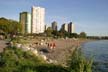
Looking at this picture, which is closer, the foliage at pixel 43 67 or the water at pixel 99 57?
the foliage at pixel 43 67

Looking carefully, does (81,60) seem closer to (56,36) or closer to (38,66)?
(38,66)

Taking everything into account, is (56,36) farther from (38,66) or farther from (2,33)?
(38,66)

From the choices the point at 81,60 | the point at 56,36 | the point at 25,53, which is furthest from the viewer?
the point at 56,36

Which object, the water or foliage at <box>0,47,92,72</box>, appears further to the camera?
the water

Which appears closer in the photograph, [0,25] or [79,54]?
[79,54]

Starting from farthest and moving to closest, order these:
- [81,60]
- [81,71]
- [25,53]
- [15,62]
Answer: [25,53] < [15,62] < [81,60] < [81,71]

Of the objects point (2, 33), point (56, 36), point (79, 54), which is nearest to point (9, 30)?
point (2, 33)

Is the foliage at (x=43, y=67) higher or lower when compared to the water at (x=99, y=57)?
higher

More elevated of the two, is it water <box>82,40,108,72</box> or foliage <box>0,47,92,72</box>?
foliage <box>0,47,92,72</box>

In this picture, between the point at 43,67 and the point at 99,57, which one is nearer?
the point at 43,67

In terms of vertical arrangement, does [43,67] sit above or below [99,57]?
above

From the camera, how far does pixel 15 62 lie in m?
19.2

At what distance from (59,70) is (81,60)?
215 cm

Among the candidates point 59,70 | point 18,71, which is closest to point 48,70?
point 59,70
